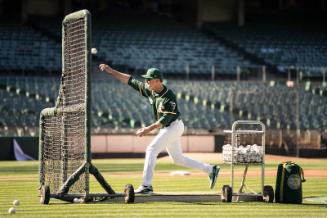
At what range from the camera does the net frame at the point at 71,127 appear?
41.5 feet

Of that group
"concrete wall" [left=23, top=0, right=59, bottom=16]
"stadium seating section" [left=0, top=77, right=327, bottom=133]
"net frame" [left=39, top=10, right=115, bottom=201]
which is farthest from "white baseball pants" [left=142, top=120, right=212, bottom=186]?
"concrete wall" [left=23, top=0, right=59, bottom=16]

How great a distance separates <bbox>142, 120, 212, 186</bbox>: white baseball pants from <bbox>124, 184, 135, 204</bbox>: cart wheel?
36 centimetres

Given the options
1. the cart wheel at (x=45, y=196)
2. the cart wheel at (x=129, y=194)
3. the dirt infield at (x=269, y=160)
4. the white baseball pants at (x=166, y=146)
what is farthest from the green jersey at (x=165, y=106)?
the dirt infield at (x=269, y=160)

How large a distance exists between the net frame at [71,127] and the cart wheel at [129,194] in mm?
251

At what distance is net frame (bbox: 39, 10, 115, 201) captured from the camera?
12656mm

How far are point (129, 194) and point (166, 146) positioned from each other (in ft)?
3.29

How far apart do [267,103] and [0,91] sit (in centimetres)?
1003

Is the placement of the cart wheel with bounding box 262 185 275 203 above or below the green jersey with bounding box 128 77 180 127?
below

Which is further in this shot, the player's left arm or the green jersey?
the green jersey

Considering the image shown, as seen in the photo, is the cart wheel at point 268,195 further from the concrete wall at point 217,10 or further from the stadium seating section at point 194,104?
the concrete wall at point 217,10

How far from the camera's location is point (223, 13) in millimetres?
44156

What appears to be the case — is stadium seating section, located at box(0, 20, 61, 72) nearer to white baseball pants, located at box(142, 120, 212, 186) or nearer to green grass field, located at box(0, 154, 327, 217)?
green grass field, located at box(0, 154, 327, 217)

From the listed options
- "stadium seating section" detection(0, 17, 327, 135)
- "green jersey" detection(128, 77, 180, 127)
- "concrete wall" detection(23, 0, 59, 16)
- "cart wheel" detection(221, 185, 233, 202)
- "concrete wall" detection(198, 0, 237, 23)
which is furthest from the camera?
"concrete wall" detection(198, 0, 237, 23)

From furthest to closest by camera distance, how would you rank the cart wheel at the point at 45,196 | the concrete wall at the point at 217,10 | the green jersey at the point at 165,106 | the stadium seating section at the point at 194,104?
1. the concrete wall at the point at 217,10
2. the stadium seating section at the point at 194,104
3. the green jersey at the point at 165,106
4. the cart wheel at the point at 45,196
